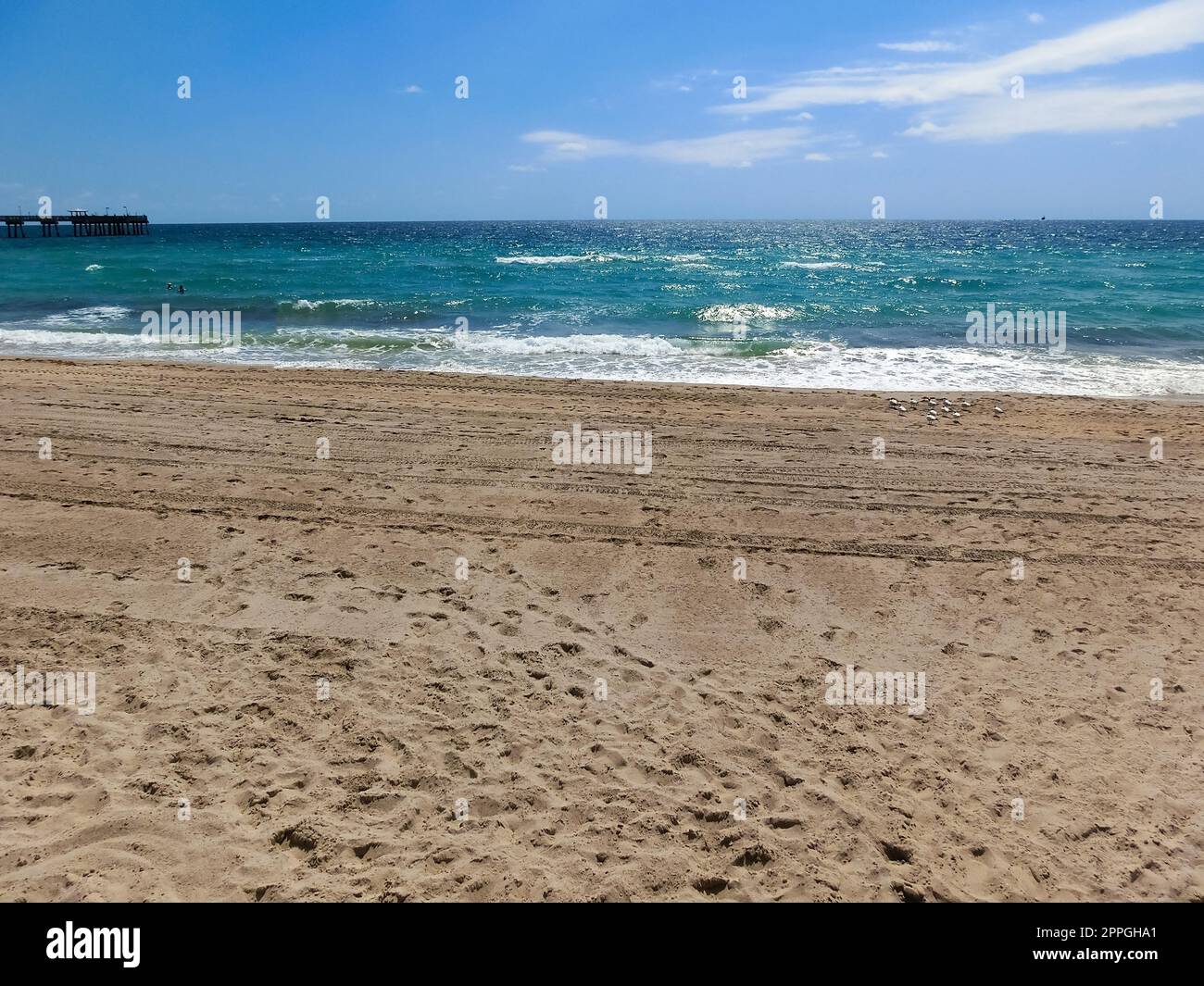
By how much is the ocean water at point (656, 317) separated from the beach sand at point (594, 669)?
22.3 feet

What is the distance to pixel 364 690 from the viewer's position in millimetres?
4723

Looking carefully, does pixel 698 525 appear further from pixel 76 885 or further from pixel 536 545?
pixel 76 885

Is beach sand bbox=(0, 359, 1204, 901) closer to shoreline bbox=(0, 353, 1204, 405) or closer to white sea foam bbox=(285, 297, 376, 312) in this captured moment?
shoreline bbox=(0, 353, 1204, 405)

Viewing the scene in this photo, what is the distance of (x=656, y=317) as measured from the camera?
23.4m

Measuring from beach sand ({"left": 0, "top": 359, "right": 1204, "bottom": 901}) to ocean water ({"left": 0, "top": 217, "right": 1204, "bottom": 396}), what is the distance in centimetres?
680

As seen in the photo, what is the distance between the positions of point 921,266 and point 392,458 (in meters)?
43.4

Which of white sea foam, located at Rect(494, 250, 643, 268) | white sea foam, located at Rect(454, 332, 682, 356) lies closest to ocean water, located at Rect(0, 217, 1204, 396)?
white sea foam, located at Rect(454, 332, 682, 356)

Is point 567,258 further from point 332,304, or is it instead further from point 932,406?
point 932,406

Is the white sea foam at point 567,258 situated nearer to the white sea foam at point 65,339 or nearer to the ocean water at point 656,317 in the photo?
the ocean water at point 656,317

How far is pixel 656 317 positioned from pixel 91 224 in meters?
90.8

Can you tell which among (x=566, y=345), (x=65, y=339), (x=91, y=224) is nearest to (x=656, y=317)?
(x=566, y=345)

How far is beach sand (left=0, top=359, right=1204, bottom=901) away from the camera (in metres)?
3.59

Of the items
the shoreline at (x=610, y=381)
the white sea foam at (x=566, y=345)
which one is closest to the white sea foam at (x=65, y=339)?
the shoreline at (x=610, y=381)

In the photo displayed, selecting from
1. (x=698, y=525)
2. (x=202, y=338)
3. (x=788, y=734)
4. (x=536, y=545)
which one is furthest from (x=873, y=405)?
(x=202, y=338)
